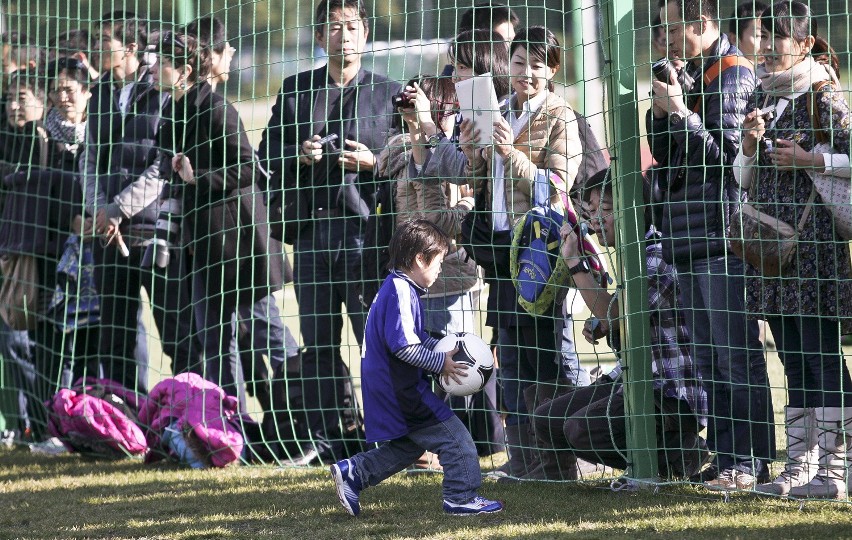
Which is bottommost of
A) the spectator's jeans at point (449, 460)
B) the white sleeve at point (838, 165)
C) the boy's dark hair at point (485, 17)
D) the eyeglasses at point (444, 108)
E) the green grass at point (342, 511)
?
the green grass at point (342, 511)

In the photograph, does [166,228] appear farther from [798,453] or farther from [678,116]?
[798,453]

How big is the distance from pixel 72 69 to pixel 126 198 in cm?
91

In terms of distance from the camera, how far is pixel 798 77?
4980mm

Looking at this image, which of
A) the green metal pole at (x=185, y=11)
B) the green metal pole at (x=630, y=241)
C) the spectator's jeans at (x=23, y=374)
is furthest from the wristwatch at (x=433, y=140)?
the spectator's jeans at (x=23, y=374)

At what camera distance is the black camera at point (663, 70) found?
17.1ft

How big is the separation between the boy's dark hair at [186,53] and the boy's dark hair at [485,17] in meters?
1.50

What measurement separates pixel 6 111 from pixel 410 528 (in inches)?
167

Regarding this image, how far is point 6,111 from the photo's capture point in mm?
7547

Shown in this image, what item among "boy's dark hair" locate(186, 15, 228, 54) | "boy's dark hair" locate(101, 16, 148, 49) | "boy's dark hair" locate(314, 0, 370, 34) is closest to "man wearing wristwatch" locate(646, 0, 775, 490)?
"boy's dark hair" locate(314, 0, 370, 34)

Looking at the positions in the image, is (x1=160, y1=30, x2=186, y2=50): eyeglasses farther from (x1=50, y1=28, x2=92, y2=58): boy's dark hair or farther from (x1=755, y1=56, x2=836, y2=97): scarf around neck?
(x1=755, y1=56, x2=836, y2=97): scarf around neck

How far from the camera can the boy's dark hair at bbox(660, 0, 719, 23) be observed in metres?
5.30

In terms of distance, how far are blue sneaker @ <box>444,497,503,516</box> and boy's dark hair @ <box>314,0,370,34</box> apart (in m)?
2.68

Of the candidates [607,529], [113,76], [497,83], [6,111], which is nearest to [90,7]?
[113,76]

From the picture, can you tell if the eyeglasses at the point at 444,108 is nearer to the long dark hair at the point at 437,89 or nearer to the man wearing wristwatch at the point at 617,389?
the long dark hair at the point at 437,89
